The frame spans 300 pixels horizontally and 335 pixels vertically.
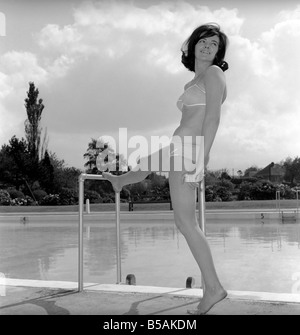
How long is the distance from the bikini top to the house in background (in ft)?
89.7

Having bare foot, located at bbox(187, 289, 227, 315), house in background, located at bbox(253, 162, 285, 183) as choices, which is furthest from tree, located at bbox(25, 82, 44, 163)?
bare foot, located at bbox(187, 289, 227, 315)

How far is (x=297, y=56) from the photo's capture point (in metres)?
3.93

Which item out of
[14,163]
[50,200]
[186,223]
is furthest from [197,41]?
[14,163]

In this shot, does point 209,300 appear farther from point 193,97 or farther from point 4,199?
point 4,199

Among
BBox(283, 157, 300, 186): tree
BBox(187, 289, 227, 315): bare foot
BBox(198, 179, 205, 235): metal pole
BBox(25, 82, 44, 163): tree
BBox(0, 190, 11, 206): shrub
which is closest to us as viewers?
BBox(187, 289, 227, 315): bare foot

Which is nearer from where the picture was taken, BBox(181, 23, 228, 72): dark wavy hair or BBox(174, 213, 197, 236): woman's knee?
BBox(174, 213, 197, 236): woman's knee

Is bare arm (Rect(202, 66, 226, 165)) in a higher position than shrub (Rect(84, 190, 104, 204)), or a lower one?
higher

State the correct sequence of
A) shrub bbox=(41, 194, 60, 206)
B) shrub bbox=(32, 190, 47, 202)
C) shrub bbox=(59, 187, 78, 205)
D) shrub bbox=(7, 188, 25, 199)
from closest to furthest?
shrub bbox=(59, 187, 78, 205) < shrub bbox=(41, 194, 60, 206) < shrub bbox=(7, 188, 25, 199) < shrub bbox=(32, 190, 47, 202)

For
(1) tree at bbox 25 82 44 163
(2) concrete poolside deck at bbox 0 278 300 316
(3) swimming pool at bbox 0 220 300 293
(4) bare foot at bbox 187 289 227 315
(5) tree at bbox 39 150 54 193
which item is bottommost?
(3) swimming pool at bbox 0 220 300 293

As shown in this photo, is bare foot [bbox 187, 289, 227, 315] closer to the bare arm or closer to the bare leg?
the bare leg

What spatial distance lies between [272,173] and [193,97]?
99.3 feet

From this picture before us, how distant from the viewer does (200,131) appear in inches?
80.6

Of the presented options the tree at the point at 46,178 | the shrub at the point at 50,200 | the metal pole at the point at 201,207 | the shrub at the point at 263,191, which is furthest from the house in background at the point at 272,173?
the metal pole at the point at 201,207

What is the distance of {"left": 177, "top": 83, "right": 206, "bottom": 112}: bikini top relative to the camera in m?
2.05
